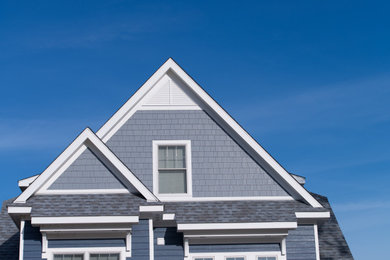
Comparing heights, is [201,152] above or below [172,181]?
above

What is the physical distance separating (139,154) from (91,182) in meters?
1.81

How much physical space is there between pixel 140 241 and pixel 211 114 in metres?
4.17

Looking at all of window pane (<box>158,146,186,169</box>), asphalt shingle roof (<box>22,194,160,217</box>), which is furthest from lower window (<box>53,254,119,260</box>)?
window pane (<box>158,146,186,169</box>)

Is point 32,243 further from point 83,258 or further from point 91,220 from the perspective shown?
point 91,220

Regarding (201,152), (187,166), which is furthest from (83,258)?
(201,152)

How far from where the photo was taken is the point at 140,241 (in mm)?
13977

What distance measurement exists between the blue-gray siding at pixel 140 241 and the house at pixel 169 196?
0.02 metres

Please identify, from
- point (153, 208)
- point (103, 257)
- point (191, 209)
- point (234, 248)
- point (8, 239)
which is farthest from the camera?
point (8, 239)

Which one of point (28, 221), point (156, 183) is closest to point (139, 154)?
point (156, 183)

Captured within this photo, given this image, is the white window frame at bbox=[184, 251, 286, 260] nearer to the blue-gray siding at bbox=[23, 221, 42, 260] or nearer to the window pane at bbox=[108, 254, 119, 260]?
the window pane at bbox=[108, 254, 119, 260]

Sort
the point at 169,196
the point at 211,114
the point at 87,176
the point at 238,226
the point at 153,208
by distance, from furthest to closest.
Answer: the point at 211,114
the point at 169,196
the point at 87,176
the point at 238,226
the point at 153,208

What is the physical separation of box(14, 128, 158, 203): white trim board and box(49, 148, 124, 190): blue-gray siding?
0.44 ft

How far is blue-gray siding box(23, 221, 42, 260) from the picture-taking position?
44.7ft

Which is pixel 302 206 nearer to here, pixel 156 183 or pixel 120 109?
pixel 156 183
